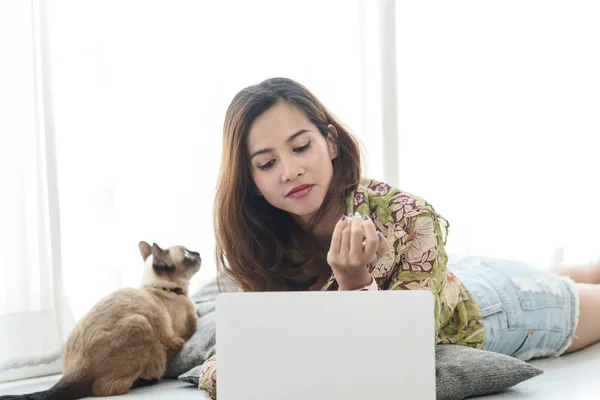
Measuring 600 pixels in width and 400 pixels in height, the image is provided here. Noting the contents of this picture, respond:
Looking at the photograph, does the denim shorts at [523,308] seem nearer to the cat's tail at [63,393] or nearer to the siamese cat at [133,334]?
the siamese cat at [133,334]

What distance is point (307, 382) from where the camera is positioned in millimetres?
785

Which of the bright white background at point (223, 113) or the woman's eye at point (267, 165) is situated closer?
the woman's eye at point (267, 165)

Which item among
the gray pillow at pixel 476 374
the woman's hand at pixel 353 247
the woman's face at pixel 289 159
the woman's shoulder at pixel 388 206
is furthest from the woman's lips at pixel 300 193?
the gray pillow at pixel 476 374

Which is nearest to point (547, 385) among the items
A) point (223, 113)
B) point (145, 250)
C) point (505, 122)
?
point (145, 250)

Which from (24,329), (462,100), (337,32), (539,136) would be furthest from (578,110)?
(24,329)

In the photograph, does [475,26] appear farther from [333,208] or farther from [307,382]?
[307,382]

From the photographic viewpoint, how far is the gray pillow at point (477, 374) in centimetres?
131

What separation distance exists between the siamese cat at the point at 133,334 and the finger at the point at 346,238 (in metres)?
0.64

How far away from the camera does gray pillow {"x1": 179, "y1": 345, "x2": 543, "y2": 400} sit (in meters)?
1.31

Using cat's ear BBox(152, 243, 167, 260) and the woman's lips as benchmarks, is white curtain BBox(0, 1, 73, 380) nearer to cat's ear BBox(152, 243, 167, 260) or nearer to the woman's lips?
cat's ear BBox(152, 243, 167, 260)

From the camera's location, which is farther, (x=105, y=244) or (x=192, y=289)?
(x=192, y=289)

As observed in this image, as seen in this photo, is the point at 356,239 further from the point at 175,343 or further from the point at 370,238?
the point at 175,343

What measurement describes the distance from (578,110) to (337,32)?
1131 mm

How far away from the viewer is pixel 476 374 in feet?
4.36
